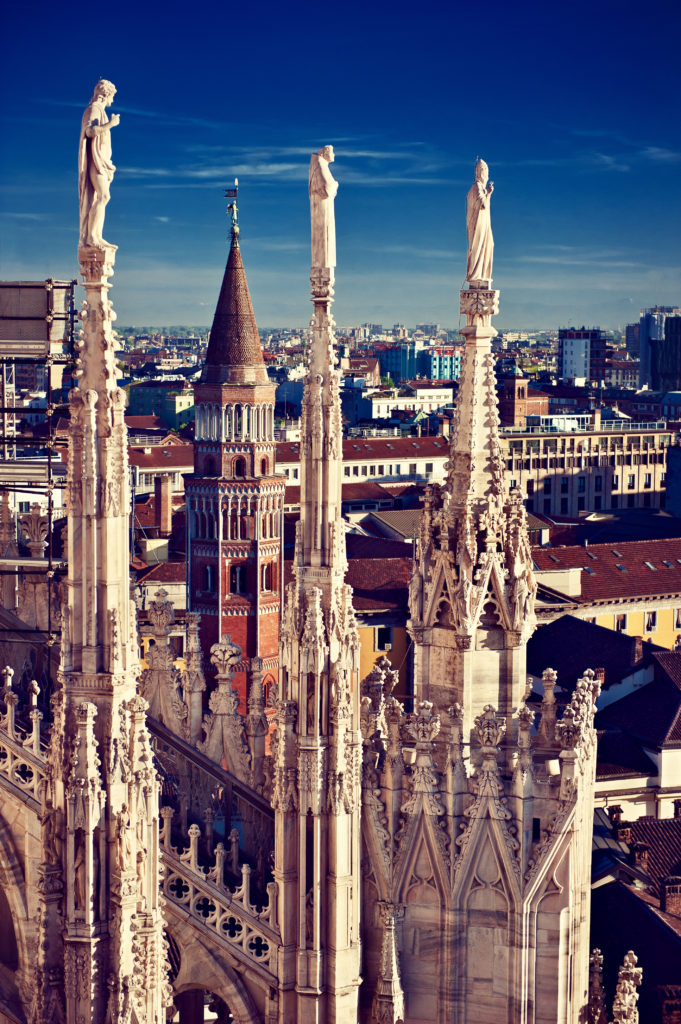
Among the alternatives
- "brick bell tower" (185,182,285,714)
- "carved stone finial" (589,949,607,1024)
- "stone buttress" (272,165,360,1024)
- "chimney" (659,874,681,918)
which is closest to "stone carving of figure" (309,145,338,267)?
"stone buttress" (272,165,360,1024)

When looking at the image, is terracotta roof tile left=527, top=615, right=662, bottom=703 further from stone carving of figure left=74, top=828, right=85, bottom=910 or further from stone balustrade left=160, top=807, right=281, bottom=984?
stone carving of figure left=74, top=828, right=85, bottom=910

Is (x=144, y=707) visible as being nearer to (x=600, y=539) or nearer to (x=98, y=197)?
(x=98, y=197)

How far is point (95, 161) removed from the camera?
12055 millimetres

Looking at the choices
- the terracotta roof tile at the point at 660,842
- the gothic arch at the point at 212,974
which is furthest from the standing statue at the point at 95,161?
the terracotta roof tile at the point at 660,842

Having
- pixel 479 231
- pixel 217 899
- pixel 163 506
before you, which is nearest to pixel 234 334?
pixel 163 506

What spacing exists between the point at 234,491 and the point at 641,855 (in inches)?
1144

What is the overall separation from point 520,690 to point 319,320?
3.86 m

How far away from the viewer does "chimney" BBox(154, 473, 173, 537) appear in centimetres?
7012

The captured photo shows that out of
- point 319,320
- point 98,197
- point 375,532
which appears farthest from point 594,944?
point 375,532

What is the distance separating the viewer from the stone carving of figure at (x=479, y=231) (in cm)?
1552

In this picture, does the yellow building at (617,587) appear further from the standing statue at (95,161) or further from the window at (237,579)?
the standing statue at (95,161)

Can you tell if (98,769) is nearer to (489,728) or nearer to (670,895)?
(489,728)

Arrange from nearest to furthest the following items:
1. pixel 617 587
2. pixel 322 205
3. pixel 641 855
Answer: pixel 322 205, pixel 641 855, pixel 617 587

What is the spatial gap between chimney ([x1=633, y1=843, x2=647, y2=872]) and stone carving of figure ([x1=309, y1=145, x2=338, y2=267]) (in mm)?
20689
